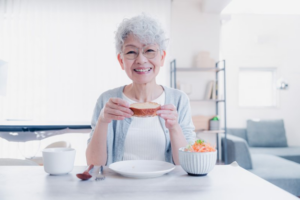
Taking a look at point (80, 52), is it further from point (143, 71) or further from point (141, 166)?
point (141, 166)

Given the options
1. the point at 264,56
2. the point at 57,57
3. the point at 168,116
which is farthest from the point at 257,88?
the point at 168,116

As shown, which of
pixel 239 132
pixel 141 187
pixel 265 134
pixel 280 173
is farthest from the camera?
pixel 239 132

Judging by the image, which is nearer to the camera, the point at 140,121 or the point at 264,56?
the point at 140,121

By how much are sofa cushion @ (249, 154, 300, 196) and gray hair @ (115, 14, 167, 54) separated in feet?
6.94

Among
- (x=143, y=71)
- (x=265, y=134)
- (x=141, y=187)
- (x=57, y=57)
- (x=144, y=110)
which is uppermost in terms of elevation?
(x=57, y=57)

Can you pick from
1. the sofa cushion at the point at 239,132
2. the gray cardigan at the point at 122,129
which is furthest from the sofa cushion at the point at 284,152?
the gray cardigan at the point at 122,129

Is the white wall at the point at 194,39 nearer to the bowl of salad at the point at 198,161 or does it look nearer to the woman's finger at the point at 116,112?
the woman's finger at the point at 116,112

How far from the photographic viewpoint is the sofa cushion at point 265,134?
480 cm

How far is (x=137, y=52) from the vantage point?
1.45m

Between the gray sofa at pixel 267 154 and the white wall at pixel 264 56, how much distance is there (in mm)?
487

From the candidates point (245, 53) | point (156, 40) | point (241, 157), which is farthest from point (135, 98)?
point (245, 53)

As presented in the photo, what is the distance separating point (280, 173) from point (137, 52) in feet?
7.52

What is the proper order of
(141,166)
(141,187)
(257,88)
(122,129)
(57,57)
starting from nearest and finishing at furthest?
1. (141,187)
2. (141,166)
3. (122,129)
4. (57,57)
5. (257,88)

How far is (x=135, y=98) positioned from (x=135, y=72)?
0.22 metres
